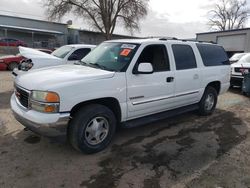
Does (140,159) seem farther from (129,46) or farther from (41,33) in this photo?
(41,33)

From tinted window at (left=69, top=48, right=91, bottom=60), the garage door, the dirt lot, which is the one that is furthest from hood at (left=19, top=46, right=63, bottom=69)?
the garage door

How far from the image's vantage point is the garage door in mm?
25938

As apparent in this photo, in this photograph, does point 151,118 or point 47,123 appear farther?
point 151,118

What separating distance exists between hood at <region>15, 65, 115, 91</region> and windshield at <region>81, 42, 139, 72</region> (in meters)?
0.25

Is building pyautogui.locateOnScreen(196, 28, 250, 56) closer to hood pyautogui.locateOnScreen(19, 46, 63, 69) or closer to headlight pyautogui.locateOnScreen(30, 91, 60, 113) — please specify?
hood pyautogui.locateOnScreen(19, 46, 63, 69)

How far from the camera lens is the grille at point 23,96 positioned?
3.51m

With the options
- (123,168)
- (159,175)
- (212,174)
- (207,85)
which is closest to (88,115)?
(123,168)

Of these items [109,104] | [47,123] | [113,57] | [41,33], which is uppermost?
[41,33]

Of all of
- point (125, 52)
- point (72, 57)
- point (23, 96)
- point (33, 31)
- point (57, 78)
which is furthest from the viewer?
point (33, 31)

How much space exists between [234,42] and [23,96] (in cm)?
2794


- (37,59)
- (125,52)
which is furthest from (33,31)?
(125,52)

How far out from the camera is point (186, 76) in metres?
4.99

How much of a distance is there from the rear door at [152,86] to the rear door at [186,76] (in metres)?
0.23

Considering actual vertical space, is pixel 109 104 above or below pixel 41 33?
below
